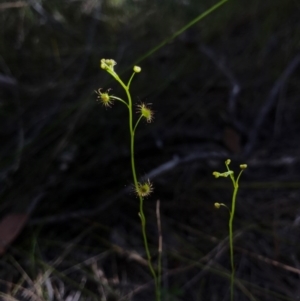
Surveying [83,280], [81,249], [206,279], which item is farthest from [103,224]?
[206,279]

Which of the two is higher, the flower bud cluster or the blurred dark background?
the blurred dark background

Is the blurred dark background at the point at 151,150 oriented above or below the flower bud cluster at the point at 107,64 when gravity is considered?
above

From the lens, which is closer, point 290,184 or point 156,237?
point 156,237

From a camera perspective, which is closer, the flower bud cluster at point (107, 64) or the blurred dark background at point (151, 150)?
the flower bud cluster at point (107, 64)

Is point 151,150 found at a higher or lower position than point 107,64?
higher

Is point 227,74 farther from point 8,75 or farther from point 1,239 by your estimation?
point 1,239

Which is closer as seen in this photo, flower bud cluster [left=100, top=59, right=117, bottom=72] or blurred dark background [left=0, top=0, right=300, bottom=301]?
flower bud cluster [left=100, top=59, right=117, bottom=72]

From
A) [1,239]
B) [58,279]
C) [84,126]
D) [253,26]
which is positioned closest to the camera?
[58,279]

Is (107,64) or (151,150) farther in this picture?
(151,150)
